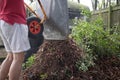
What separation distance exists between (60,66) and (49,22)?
659mm

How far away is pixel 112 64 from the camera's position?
14.9ft

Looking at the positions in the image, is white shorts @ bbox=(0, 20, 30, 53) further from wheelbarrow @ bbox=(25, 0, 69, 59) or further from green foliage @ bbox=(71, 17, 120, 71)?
green foliage @ bbox=(71, 17, 120, 71)

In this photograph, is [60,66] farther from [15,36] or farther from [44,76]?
[15,36]

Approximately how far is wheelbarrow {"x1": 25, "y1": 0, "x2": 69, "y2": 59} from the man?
74cm

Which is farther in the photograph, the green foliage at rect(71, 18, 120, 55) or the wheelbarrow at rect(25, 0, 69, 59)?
the green foliage at rect(71, 18, 120, 55)

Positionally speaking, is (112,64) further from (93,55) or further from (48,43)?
(48,43)

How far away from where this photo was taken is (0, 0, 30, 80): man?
2897 mm

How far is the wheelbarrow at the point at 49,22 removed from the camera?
149 inches

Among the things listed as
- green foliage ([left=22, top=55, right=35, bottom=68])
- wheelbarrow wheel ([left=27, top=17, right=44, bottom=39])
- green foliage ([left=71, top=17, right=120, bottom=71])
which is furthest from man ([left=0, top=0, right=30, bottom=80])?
green foliage ([left=71, top=17, right=120, bottom=71])

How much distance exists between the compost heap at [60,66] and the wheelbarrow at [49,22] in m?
0.16

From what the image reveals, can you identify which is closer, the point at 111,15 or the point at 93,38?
the point at 93,38

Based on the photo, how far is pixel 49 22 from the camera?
388 centimetres

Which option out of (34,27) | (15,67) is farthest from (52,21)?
(15,67)

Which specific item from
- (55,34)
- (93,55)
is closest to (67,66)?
(55,34)
